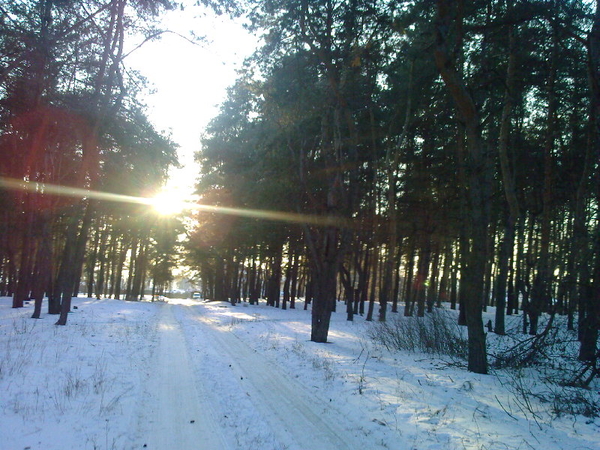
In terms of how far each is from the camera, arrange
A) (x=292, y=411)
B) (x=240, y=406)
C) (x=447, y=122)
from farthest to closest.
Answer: (x=447, y=122) → (x=240, y=406) → (x=292, y=411)

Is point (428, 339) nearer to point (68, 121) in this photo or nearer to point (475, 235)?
point (475, 235)

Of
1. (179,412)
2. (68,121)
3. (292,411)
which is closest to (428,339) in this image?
(292,411)

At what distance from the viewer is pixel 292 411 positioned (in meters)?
6.39

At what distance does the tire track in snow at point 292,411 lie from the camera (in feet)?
A: 17.3

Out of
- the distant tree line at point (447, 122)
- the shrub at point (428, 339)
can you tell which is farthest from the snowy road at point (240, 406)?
the shrub at point (428, 339)

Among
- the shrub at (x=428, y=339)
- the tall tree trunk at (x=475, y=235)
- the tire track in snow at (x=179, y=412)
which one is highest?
the tall tree trunk at (x=475, y=235)

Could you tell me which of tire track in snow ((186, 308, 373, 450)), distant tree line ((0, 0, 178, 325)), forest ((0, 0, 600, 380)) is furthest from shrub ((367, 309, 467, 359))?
distant tree line ((0, 0, 178, 325))

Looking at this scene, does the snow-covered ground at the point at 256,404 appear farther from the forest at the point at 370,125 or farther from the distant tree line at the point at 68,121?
the distant tree line at the point at 68,121

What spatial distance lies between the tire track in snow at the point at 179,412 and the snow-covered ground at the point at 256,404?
0.02 m

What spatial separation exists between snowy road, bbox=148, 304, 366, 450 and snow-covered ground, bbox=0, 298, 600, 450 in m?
0.02

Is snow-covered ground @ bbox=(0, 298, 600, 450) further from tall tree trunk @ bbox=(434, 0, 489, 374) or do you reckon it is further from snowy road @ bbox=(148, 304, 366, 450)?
tall tree trunk @ bbox=(434, 0, 489, 374)

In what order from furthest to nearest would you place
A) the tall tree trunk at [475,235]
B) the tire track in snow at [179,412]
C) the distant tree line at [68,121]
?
the distant tree line at [68,121] < the tall tree trunk at [475,235] < the tire track in snow at [179,412]

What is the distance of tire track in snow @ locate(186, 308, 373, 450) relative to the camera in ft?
17.3

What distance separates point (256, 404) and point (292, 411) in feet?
2.00
